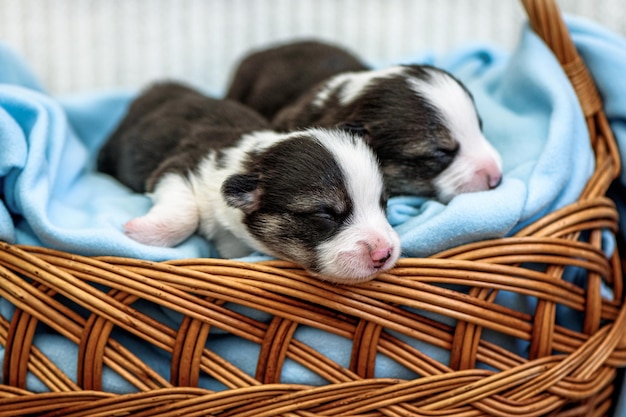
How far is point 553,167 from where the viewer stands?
1735 millimetres

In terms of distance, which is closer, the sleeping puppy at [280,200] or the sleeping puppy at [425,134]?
the sleeping puppy at [280,200]

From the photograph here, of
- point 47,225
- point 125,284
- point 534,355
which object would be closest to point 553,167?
point 534,355

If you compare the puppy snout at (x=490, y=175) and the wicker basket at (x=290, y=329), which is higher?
the puppy snout at (x=490, y=175)

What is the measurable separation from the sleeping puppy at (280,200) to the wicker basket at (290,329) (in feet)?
0.26

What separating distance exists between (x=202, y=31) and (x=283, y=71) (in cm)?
87

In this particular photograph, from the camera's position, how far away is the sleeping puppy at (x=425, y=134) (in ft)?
6.16

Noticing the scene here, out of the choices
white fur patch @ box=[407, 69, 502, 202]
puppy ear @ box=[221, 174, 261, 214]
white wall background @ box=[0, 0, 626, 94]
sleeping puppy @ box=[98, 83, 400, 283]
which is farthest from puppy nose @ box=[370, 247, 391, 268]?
white wall background @ box=[0, 0, 626, 94]

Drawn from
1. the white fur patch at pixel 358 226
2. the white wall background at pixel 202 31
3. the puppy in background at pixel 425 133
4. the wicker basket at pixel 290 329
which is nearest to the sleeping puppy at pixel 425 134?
the puppy in background at pixel 425 133

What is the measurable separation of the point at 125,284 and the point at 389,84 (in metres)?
0.98

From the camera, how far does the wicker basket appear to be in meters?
1.50

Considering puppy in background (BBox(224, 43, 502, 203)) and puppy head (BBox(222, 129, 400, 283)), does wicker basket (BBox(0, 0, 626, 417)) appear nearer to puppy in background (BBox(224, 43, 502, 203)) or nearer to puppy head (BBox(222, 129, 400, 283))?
puppy head (BBox(222, 129, 400, 283))

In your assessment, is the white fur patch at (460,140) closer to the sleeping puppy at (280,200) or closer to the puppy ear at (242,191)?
the sleeping puppy at (280,200)

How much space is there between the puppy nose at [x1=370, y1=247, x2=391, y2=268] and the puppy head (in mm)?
18

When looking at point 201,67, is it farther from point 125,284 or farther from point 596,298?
point 596,298
